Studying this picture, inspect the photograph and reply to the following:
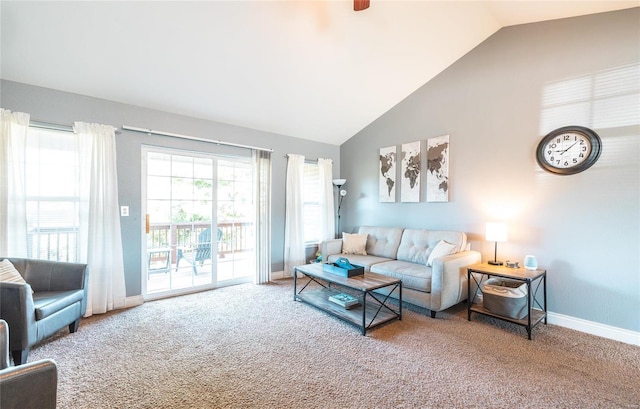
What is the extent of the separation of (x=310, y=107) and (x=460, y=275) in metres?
3.07

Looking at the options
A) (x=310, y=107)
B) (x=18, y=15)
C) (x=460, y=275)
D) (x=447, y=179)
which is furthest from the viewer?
(x=310, y=107)

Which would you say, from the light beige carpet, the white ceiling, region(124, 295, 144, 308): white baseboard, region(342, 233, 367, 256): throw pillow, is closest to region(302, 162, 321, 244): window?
region(342, 233, 367, 256): throw pillow

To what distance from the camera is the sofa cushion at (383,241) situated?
4129mm

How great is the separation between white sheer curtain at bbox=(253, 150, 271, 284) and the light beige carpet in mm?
1197

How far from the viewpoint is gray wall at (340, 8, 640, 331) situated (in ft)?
8.46

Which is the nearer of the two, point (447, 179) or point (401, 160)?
point (447, 179)

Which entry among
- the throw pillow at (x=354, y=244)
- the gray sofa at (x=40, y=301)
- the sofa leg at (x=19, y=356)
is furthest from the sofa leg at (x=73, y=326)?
the throw pillow at (x=354, y=244)

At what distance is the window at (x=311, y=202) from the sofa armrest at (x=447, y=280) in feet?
8.11

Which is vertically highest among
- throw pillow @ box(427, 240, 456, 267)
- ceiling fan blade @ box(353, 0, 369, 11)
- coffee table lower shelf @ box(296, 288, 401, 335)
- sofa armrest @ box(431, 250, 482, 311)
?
ceiling fan blade @ box(353, 0, 369, 11)

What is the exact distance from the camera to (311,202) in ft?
16.5

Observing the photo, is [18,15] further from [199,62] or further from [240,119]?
[240,119]

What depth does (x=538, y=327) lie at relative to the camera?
282 centimetres

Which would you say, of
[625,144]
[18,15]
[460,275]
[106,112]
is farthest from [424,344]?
[18,15]

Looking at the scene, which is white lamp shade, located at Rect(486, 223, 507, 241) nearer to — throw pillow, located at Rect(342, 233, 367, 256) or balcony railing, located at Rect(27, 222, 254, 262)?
throw pillow, located at Rect(342, 233, 367, 256)
